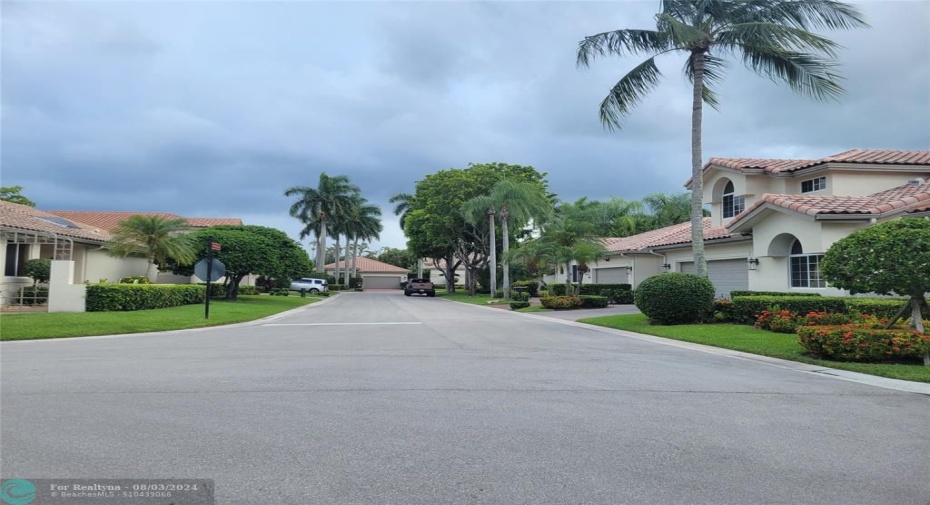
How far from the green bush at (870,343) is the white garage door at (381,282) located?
3392 inches

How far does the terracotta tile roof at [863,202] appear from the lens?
1655cm

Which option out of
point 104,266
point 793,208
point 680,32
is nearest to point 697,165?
point 793,208

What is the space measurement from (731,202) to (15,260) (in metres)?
29.4

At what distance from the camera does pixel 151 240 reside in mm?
28188

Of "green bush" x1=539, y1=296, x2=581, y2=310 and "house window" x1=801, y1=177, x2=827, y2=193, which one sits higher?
"house window" x1=801, y1=177, x2=827, y2=193

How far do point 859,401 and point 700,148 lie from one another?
42.2 ft

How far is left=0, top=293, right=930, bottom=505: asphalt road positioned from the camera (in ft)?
14.1

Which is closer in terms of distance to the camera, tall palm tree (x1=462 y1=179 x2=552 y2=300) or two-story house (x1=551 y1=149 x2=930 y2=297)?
two-story house (x1=551 y1=149 x2=930 y2=297)

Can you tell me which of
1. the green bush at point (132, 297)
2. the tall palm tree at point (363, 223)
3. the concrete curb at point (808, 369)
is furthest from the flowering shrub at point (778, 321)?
the tall palm tree at point (363, 223)

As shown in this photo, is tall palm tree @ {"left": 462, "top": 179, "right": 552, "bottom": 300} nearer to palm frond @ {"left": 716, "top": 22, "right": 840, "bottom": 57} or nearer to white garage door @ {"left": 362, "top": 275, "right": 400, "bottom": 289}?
palm frond @ {"left": 716, "top": 22, "right": 840, "bottom": 57}

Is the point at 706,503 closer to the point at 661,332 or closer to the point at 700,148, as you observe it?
the point at 661,332

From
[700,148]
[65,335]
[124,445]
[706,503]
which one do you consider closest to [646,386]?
[706,503]

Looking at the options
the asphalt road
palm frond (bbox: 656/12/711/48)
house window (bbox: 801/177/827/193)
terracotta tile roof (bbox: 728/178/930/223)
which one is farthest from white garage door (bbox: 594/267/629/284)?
the asphalt road

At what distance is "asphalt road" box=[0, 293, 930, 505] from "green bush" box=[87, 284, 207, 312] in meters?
10.8
